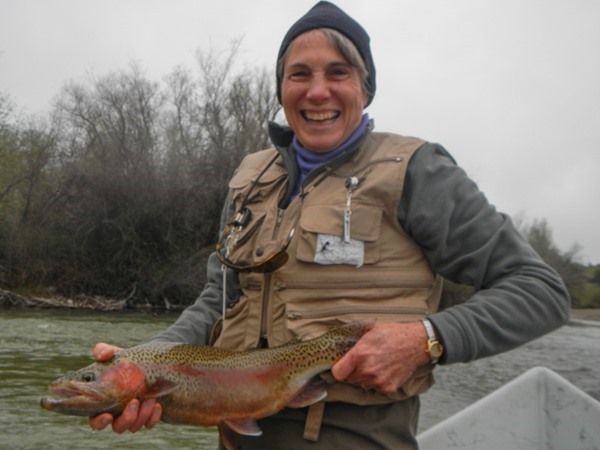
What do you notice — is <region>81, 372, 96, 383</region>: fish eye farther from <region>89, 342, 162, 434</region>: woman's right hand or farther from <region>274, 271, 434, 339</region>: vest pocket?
<region>274, 271, 434, 339</region>: vest pocket

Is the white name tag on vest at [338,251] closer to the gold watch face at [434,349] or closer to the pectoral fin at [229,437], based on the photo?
the gold watch face at [434,349]

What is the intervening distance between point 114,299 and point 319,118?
2823 centimetres

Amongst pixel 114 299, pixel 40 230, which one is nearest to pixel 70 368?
pixel 114 299

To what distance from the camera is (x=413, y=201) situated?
92.4 inches

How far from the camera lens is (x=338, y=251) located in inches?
93.3

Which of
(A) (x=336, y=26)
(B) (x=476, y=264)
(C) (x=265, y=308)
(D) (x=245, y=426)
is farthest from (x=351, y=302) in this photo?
(A) (x=336, y=26)

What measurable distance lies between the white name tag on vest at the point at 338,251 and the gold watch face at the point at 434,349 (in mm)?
373

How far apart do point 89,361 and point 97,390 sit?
36.3 ft

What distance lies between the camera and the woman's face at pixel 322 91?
2.57 m

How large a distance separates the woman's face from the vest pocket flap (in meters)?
0.31

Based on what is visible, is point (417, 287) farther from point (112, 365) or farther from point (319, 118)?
point (112, 365)

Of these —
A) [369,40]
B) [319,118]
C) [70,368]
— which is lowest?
[70,368]

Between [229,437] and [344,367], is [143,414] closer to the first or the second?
[229,437]

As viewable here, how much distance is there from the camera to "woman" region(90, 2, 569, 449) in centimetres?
219
